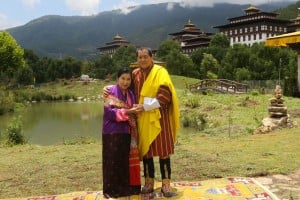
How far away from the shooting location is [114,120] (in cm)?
472

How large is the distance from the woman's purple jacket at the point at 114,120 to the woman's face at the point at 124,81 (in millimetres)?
76

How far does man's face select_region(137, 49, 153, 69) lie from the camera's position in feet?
15.5

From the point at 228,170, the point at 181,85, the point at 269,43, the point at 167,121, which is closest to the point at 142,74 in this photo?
the point at 167,121

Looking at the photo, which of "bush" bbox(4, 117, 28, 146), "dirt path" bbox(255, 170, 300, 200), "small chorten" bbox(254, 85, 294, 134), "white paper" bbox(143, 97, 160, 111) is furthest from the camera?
"bush" bbox(4, 117, 28, 146)

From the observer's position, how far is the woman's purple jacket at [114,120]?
471 centimetres

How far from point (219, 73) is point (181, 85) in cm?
360

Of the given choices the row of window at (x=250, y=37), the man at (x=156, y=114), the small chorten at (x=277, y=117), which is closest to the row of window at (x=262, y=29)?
the row of window at (x=250, y=37)

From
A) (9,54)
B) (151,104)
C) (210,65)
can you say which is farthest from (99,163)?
→ (9,54)

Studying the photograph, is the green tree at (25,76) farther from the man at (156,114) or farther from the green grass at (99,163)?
the man at (156,114)

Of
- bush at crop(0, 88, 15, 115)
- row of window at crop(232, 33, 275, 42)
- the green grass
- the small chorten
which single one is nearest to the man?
Answer: the green grass

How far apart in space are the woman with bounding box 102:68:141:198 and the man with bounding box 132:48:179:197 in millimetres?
111

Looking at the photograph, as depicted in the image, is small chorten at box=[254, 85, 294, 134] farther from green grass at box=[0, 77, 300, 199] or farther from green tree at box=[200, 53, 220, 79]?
green tree at box=[200, 53, 220, 79]

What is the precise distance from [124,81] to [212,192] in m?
1.64

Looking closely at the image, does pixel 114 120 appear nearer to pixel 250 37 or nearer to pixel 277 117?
pixel 277 117
